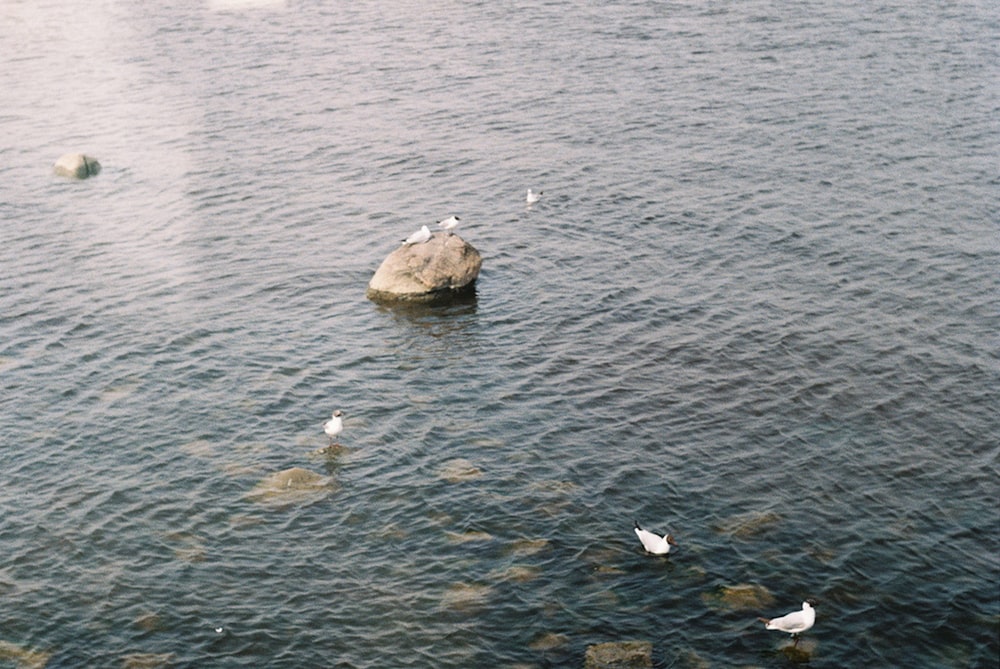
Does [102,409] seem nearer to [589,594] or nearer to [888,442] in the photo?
[589,594]

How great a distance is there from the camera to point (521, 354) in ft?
141

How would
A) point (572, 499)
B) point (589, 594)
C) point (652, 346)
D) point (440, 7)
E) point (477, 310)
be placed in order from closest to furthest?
point (589, 594)
point (572, 499)
point (652, 346)
point (477, 310)
point (440, 7)

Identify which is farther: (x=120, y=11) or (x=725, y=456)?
(x=120, y=11)

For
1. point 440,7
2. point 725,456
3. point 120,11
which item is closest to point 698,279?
→ point 725,456

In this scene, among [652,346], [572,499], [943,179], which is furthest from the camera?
[943,179]

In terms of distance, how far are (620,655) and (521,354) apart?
16524 mm

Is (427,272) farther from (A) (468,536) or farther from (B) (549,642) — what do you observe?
(B) (549,642)

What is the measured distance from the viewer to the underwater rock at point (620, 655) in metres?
27.8

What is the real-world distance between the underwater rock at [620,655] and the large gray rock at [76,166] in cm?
4249

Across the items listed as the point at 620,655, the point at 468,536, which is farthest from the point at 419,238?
the point at 620,655

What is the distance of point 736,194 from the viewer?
53875mm

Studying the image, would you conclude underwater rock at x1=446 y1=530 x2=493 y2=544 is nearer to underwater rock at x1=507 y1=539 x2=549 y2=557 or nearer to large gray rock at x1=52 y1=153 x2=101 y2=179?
underwater rock at x1=507 y1=539 x2=549 y2=557

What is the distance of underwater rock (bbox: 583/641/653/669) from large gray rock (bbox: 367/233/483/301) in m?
21.3

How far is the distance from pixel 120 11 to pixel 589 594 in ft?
234
